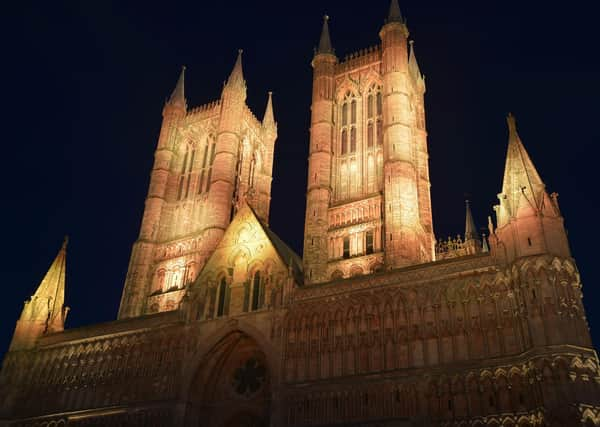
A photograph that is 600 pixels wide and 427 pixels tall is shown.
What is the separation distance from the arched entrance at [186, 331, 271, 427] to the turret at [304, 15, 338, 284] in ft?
36.5

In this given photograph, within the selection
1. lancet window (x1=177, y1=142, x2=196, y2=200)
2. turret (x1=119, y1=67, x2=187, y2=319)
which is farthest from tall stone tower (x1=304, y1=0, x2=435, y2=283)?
turret (x1=119, y1=67, x2=187, y2=319)

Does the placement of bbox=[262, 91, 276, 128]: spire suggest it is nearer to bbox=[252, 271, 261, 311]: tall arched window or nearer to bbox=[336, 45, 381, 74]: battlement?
bbox=[336, 45, 381, 74]: battlement

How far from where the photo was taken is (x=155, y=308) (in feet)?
183

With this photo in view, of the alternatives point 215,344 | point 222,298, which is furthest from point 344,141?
point 215,344

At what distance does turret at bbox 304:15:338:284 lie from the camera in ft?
156

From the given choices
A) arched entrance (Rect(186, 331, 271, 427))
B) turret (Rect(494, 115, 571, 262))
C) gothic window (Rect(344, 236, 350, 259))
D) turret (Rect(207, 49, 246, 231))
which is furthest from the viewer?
turret (Rect(207, 49, 246, 231))

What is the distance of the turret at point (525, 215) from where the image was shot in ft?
90.5

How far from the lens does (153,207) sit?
61.5m

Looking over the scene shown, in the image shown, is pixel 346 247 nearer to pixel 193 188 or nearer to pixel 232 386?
pixel 232 386

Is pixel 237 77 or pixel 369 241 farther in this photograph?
pixel 237 77

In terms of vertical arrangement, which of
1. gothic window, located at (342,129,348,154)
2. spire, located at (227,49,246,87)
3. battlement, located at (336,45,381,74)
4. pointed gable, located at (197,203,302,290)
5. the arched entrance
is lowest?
the arched entrance

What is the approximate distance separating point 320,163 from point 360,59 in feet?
40.7

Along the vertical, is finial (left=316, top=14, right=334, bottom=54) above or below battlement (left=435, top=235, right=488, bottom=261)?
above

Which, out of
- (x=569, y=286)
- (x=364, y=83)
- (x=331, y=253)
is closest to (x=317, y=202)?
(x=331, y=253)
